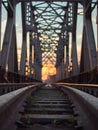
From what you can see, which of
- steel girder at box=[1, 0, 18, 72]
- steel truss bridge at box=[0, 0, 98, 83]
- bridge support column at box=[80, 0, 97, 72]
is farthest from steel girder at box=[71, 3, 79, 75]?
steel girder at box=[1, 0, 18, 72]

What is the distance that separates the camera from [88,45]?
22.6 meters

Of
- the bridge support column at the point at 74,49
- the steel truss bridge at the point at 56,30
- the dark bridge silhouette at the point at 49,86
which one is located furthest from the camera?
the bridge support column at the point at 74,49

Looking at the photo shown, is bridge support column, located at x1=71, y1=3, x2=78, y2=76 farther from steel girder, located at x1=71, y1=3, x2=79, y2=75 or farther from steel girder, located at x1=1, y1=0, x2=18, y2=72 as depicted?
steel girder, located at x1=1, y1=0, x2=18, y2=72

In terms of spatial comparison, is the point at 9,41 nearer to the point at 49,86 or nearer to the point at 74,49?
the point at 49,86

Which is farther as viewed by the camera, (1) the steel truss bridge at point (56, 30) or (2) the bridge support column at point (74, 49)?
(2) the bridge support column at point (74, 49)

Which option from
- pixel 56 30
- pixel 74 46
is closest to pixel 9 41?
pixel 74 46

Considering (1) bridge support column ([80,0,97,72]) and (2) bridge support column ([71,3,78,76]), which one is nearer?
(1) bridge support column ([80,0,97,72])

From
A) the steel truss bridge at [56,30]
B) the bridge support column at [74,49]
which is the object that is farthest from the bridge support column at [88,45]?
the bridge support column at [74,49]

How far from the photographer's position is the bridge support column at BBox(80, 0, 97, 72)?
21.4m

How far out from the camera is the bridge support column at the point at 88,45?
70.2 ft

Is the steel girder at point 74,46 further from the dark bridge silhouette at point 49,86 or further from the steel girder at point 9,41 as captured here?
the steel girder at point 9,41

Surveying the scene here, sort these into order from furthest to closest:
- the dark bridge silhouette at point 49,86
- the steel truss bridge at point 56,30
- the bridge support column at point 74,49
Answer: the bridge support column at point 74,49
the steel truss bridge at point 56,30
the dark bridge silhouette at point 49,86

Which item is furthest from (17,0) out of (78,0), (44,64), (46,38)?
(44,64)

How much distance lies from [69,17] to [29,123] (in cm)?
4352
